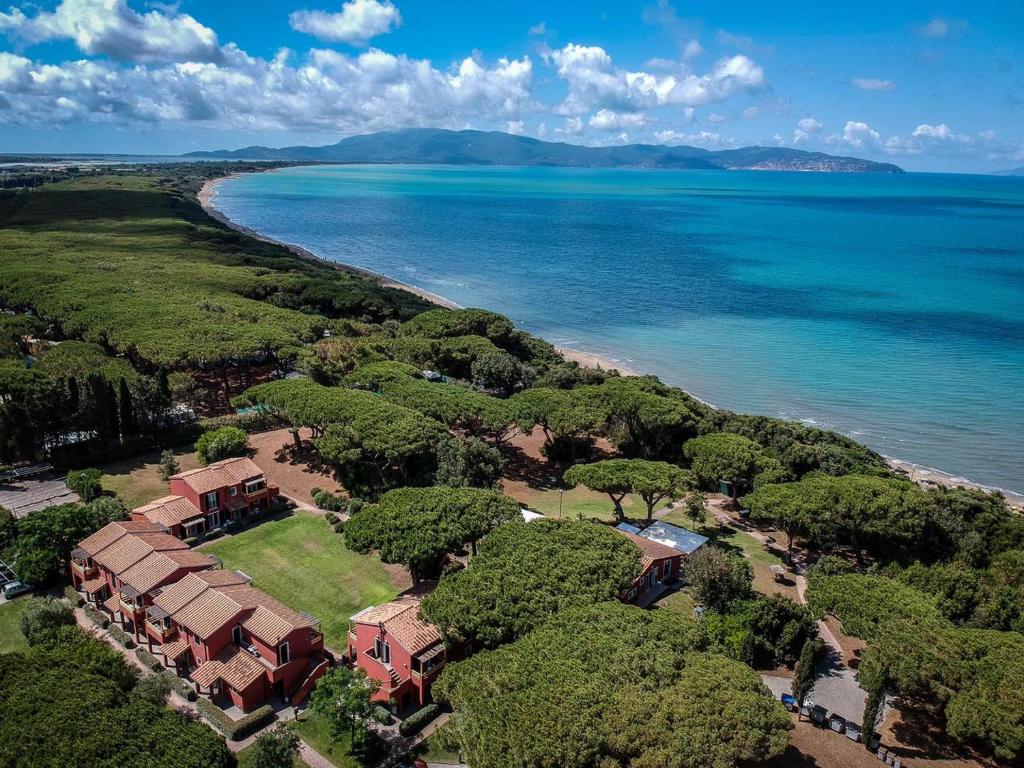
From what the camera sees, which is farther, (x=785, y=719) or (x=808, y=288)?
(x=808, y=288)

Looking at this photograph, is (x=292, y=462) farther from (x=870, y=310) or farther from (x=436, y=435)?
(x=870, y=310)

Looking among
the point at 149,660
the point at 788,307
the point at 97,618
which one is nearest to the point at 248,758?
the point at 149,660

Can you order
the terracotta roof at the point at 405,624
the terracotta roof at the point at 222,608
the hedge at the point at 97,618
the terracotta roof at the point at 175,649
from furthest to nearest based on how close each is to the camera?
the hedge at the point at 97,618, the terracotta roof at the point at 175,649, the terracotta roof at the point at 222,608, the terracotta roof at the point at 405,624

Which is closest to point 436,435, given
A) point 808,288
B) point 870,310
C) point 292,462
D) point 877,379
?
point 292,462

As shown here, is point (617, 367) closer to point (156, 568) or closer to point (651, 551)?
point (651, 551)

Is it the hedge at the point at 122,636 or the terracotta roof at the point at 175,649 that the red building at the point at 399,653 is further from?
the hedge at the point at 122,636

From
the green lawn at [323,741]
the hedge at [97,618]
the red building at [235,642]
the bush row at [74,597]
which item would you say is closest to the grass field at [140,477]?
the bush row at [74,597]

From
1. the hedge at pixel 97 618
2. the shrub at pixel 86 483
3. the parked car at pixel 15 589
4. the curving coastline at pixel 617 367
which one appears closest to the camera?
the hedge at pixel 97 618
